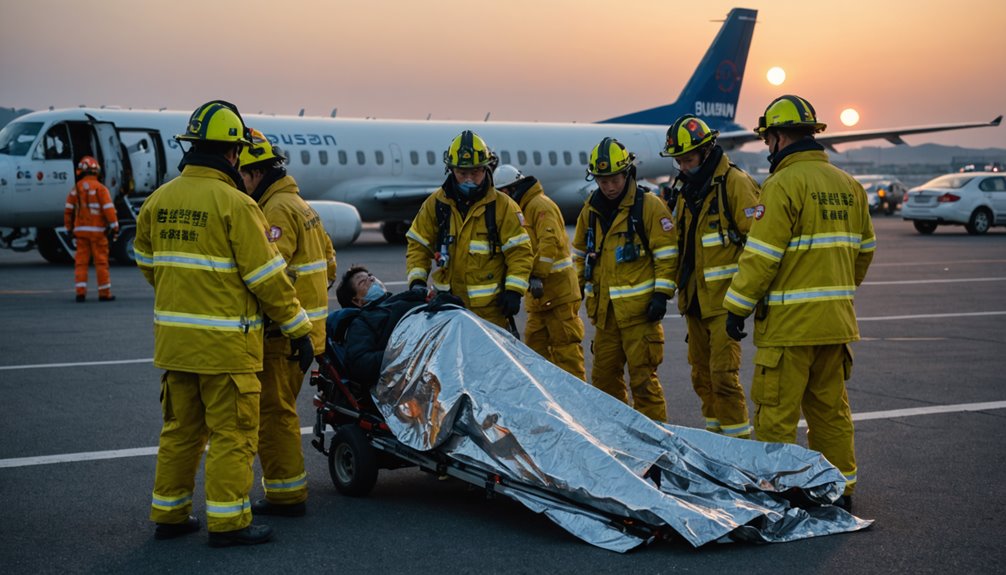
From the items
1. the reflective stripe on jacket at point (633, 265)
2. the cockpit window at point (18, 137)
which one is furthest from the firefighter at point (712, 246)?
the cockpit window at point (18, 137)

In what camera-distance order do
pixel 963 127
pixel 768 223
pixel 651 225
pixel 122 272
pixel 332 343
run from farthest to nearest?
pixel 963 127, pixel 122 272, pixel 651 225, pixel 332 343, pixel 768 223

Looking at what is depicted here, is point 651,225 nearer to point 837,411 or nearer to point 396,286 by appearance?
point 837,411

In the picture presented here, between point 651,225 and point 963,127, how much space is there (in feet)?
116

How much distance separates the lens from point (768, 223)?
6367 millimetres

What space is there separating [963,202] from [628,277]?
87.9 ft

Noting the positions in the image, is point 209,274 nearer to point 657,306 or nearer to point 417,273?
point 417,273

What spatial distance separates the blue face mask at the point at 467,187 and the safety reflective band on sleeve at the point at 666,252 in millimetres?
1353

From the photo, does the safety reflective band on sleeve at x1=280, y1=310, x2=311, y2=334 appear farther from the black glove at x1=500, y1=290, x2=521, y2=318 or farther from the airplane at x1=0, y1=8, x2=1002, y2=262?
the airplane at x1=0, y1=8, x2=1002, y2=262

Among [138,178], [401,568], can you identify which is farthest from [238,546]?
[138,178]

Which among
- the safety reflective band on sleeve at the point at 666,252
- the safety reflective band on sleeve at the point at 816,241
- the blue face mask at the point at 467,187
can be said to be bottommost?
the safety reflective band on sleeve at the point at 666,252

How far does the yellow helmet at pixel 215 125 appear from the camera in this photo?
5.90 metres

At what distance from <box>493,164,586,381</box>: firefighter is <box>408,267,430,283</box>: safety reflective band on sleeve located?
856 mm

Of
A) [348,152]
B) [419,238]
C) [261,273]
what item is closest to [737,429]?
[419,238]

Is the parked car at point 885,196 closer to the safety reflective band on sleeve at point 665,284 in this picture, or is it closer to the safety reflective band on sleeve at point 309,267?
the safety reflective band on sleeve at point 665,284
